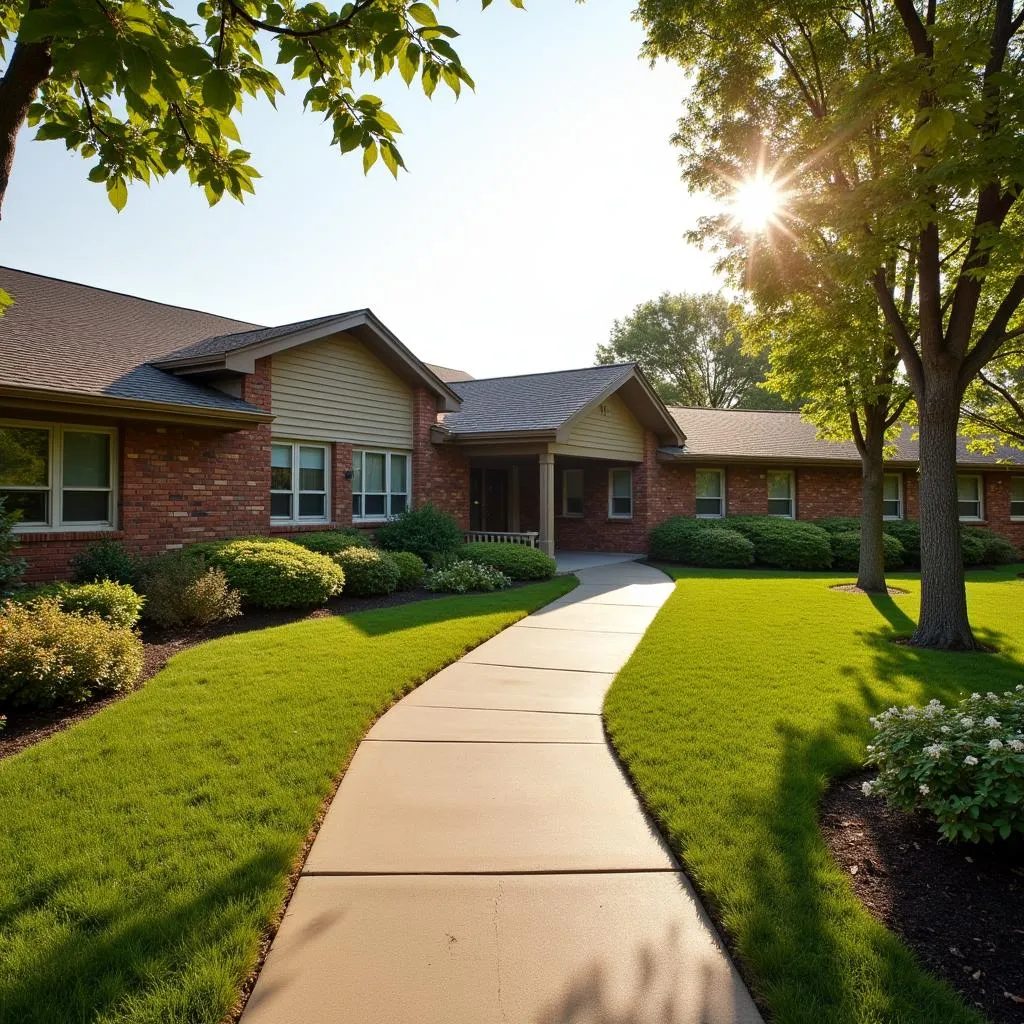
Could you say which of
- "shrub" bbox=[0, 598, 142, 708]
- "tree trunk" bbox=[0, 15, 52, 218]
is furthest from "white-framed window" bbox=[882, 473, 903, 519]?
"tree trunk" bbox=[0, 15, 52, 218]

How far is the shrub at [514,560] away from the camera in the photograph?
14.5 metres

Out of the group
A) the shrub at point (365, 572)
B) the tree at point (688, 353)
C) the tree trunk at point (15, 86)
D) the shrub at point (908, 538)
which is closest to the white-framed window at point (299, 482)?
the shrub at point (365, 572)

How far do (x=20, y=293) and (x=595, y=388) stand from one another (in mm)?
11955

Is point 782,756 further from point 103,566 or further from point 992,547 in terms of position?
point 992,547

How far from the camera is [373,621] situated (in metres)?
9.54

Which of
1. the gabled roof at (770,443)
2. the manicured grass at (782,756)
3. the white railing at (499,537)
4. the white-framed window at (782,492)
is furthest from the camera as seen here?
the white-framed window at (782,492)

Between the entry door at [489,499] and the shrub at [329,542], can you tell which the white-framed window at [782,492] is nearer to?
the entry door at [489,499]

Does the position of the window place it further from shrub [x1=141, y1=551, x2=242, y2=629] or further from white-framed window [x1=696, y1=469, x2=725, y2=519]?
shrub [x1=141, y1=551, x2=242, y2=629]

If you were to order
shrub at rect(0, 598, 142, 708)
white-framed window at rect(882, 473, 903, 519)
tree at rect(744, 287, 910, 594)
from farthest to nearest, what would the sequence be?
white-framed window at rect(882, 473, 903, 519), tree at rect(744, 287, 910, 594), shrub at rect(0, 598, 142, 708)

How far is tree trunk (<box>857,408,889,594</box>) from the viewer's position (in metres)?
14.4

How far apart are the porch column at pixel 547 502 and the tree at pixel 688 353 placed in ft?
125

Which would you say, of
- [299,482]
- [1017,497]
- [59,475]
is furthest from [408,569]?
[1017,497]

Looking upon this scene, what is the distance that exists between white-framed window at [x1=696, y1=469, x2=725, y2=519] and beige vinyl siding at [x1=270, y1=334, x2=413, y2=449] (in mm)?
9736

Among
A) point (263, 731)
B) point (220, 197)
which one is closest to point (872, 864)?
point (263, 731)
